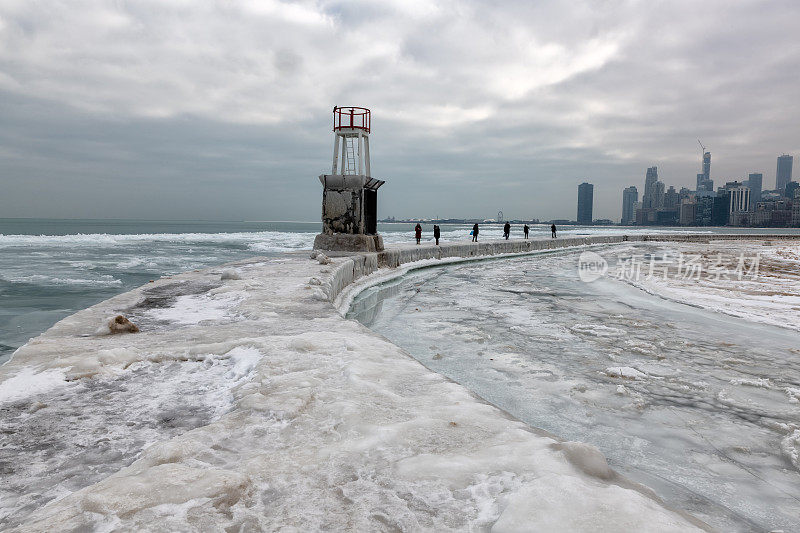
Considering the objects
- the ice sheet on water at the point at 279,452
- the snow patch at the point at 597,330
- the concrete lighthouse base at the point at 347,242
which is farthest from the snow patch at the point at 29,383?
the concrete lighthouse base at the point at 347,242

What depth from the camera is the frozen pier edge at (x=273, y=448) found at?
1.74 meters

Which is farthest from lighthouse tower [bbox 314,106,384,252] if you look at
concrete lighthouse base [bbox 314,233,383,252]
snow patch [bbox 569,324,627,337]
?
snow patch [bbox 569,324,627,337]

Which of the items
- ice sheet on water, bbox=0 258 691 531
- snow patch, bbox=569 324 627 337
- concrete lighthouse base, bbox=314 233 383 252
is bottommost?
snow patch, bbox=569 324 627 337

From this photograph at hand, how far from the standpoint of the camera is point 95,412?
275cm

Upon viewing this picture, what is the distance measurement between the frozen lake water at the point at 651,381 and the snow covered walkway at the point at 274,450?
1.08m

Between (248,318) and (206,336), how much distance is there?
0.92 m

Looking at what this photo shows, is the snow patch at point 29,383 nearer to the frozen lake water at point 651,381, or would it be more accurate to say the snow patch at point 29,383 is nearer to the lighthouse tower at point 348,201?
the frozen lake water at point 651,381

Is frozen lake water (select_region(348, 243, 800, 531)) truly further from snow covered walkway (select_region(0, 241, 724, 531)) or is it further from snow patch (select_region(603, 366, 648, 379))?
snow covered walkway (select_region(0, 241, 724, 531))

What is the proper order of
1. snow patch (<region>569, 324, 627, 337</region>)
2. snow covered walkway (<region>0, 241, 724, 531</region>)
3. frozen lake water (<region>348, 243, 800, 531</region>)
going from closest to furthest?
snow covered walkway (<region>0, 241, 724, 531</region>) < frozen lake water (<region>348, 243, 800, 531</region>) < snow patch (<region>569, 324, 627, 337</region>)

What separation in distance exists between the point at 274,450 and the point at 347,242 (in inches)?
563

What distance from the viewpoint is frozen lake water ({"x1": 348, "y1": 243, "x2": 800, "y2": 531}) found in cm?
290

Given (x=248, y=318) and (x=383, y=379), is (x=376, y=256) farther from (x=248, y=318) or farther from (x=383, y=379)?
(x=383, y=379)

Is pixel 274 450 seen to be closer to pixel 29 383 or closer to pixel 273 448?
pixel 273 448

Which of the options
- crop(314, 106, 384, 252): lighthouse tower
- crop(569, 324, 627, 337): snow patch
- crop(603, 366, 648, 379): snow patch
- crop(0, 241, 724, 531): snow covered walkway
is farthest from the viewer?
crop(314, 106, 384, 252): lighthouse tower
